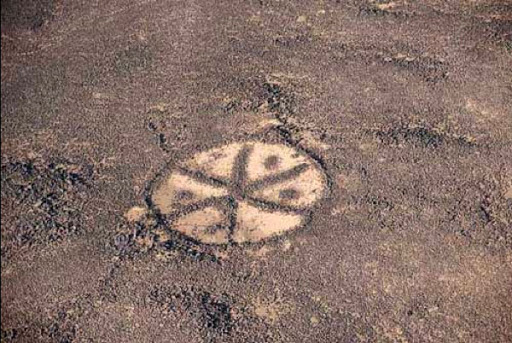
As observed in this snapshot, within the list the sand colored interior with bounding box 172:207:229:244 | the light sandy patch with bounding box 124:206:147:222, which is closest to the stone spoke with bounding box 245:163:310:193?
the sand colored interior with bounding box 172:207:229:244

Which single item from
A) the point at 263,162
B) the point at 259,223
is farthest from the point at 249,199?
the point at 263,162

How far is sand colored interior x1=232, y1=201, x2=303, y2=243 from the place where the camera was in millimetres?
5395

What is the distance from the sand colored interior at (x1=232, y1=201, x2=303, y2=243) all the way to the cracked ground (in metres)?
0.07

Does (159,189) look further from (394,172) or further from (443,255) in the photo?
(443,255)

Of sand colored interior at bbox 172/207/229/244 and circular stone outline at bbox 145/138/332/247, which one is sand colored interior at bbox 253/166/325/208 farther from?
sand colored interior at bbox 172/207/229/244

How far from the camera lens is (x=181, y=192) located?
19.1 feet

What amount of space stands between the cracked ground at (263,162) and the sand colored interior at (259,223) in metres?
0.07

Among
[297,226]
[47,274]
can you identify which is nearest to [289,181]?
[297,226]

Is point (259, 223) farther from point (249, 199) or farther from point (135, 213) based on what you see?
point (135, 213)

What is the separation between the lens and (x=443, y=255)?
5039mm

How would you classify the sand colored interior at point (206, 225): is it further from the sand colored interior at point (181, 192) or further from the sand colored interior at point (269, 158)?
the sand colored interior at point (269, 158)

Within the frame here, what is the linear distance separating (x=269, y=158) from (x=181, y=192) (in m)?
0.93

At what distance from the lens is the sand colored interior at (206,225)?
213 inches

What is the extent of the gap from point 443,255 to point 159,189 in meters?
2.64
